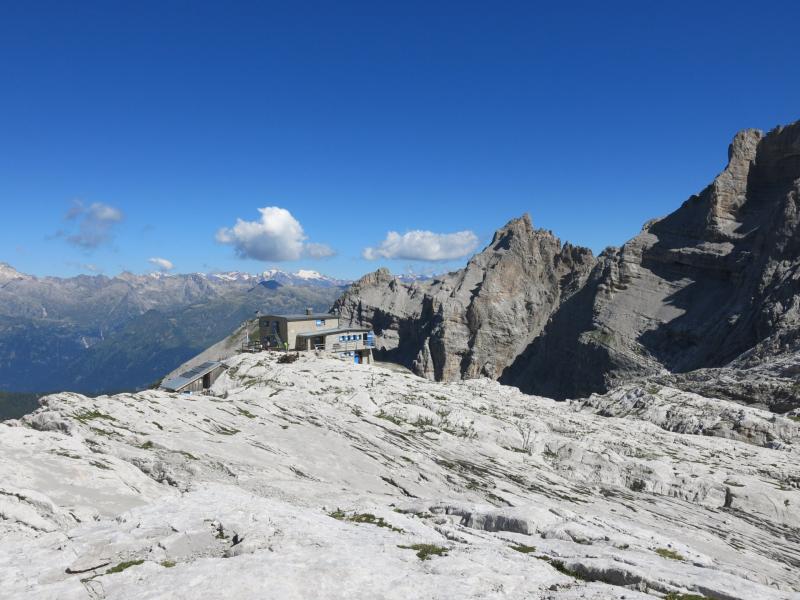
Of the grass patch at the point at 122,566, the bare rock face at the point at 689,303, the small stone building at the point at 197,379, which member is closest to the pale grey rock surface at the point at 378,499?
the grass patch at the point at 122,566

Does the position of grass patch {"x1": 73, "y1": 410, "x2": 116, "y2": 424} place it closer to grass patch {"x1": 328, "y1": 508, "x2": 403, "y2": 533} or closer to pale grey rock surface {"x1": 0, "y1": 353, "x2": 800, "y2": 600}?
pale grey rock surface {"x1": 0, "y1": 353, "x2": 800, "y2": 600}

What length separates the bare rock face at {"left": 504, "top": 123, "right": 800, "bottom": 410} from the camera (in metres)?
102

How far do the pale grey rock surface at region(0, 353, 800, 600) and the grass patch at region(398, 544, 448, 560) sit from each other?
0.24m

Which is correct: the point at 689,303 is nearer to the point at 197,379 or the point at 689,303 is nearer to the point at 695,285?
the point at 695,285

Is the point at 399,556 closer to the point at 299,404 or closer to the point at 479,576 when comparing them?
the point at 479,576

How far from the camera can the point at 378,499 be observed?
2411 cm

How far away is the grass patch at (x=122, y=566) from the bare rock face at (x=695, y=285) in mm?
106966

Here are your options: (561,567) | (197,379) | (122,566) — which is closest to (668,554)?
(561,567)

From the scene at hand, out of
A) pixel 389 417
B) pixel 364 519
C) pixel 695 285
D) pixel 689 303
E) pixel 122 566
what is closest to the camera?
pixel 122 566

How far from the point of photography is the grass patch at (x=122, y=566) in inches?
523

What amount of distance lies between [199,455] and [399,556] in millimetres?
15749

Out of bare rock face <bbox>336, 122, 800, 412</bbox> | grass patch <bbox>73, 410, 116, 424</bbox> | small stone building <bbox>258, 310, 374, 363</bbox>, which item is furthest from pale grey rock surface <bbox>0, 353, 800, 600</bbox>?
bare rock face <bbox>336, 122, 800, 412</bbox>

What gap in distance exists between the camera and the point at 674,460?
38.7 m

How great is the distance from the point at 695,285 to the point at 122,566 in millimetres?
144249
